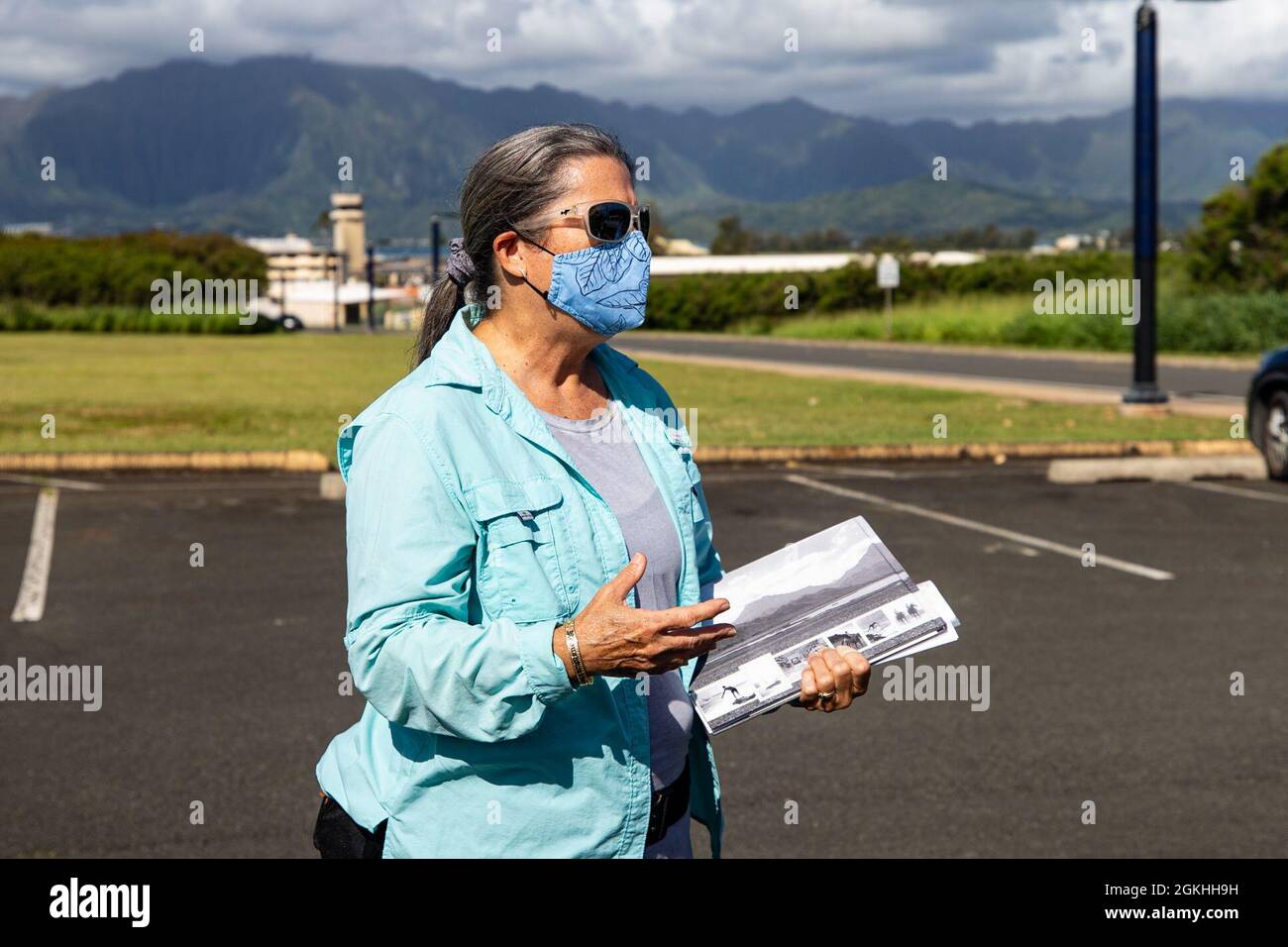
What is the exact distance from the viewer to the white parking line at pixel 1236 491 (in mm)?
11930

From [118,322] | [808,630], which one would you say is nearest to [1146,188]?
[808,630]

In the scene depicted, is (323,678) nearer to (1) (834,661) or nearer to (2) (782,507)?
(1) (834,661)

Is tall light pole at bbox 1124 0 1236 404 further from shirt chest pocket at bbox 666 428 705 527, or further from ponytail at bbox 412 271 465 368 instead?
ponytail at bbox 412 271 465 368

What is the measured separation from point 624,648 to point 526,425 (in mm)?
484

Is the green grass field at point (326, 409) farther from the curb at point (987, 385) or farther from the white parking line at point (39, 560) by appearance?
the white parking line at point (39, 560)

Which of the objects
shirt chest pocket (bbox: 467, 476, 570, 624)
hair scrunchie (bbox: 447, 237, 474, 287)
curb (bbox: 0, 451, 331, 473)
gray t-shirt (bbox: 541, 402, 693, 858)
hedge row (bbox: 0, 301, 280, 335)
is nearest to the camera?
shirt chest pocket (bbox: 467, 476, 570, 624)

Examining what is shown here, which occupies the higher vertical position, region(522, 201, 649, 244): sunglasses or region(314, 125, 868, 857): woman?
region(522, 201, 649, 244): sunglasses

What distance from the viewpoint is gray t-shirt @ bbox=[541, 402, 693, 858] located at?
107 inches

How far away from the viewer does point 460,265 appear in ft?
9.34

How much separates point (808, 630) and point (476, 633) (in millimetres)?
620

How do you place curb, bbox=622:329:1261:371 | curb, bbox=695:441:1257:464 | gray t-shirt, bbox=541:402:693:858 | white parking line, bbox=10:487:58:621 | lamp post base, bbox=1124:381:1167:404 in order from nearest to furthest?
gray t-shirt, bbox=541:402:693:858, white parking line, bbox=10:487:58:621, curb, bbox=695:441:1257:464, lamp post base, bbox=1124:381:1167:404, curb, bbox=622:329:1261:371

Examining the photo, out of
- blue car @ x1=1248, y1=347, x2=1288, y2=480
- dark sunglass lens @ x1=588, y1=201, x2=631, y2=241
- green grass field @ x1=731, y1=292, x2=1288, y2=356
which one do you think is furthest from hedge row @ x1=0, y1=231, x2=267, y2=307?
dark sunglass lens @ x1=588, y1=201, x2=631, y2=241

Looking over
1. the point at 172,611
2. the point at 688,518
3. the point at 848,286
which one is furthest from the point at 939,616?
the point at 848,286

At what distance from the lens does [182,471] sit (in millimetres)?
13820
